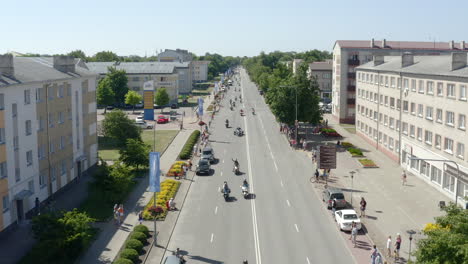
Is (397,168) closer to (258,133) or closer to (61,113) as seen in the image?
(258,133)

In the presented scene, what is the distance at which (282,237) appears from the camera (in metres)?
37.3

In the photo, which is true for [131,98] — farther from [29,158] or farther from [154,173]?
[154,173]

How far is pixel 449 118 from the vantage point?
168 ft

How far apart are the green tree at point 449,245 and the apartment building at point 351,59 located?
80.0 meters

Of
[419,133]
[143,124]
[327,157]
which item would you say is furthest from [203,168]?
[143,124]

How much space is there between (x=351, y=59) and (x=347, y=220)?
67629 millimetres

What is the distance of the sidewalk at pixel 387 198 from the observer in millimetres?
39188

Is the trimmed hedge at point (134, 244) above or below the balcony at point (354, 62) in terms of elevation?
below

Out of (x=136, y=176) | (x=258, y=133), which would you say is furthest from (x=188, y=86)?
(x=136, y=176)

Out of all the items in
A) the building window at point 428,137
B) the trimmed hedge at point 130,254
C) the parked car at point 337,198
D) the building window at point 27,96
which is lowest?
the trimmed hedge at point 130,254

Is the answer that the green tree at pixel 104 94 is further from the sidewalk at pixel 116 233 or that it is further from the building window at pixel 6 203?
the building window at pixel 6 203

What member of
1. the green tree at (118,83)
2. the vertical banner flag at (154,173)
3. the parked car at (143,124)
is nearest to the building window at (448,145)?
the vertical banner flag at (154,173)

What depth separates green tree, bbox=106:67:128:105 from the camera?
127 m

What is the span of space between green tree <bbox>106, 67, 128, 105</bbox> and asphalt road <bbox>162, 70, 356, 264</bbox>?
206ft
